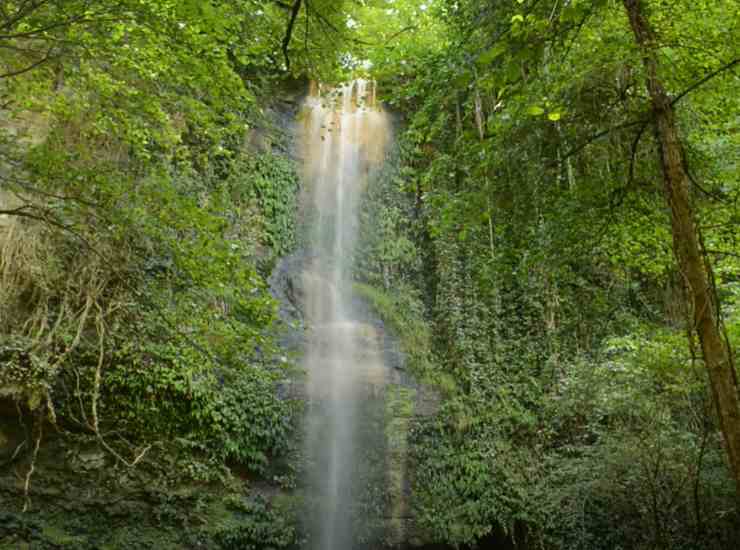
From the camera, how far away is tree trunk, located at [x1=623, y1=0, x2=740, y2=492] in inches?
121

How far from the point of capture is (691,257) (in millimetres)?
3359

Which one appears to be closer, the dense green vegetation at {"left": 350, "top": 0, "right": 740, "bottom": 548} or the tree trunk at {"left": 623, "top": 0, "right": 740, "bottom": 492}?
the tree trunk at {"left": 623, "top": 0, "right": 740, "bottom": 492}

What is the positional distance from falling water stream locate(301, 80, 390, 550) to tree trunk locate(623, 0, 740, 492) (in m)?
4.98

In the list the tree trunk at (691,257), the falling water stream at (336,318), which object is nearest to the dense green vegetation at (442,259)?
the tree trunk at (691,257)

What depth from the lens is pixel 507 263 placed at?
5.26 m

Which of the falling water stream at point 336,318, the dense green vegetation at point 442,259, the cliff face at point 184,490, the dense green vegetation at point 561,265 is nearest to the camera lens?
the dense green vegetation at point 442,259

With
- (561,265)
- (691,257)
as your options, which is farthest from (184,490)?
(691,257)

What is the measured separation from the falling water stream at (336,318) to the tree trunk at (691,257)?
498cm

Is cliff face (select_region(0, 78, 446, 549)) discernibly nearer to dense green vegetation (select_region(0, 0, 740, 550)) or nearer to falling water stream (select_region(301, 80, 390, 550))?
dense green vegetation (select_region(0, 0, 740, 550))

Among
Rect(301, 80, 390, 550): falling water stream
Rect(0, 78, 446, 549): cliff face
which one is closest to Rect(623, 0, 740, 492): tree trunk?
Rect(0, 78, 446, 549): cliff face

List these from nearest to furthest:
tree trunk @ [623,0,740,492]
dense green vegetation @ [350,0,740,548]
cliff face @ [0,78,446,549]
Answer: tree trunk @ [623,0,740,492]
dense green vegetation @ [350,0,740,548]
cliff face @ [0,78,446,549]

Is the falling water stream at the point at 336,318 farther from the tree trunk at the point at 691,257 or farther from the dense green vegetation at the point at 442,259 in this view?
the tree trunk at the point at 691,257

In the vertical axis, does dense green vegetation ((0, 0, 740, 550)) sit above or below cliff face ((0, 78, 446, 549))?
above

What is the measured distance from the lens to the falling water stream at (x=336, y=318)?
31.1 feet
